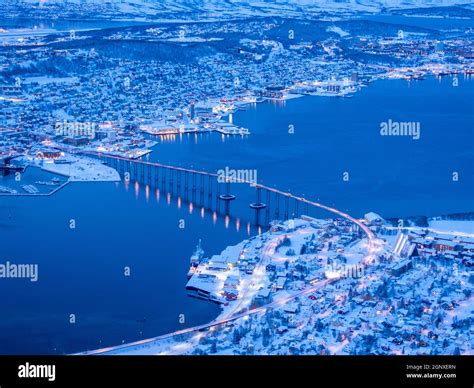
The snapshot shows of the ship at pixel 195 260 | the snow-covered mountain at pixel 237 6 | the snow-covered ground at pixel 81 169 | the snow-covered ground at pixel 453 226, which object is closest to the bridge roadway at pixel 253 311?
the snow-covered ground at pixel 453 226

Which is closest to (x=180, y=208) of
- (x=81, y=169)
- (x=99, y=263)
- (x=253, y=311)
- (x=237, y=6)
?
(x=99, y=263)

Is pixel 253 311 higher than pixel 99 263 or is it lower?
higher

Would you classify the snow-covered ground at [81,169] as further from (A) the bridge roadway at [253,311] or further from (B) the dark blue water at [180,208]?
(A) the bridge roadway at [253,311]

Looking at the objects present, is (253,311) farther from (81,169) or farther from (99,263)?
(81,169)

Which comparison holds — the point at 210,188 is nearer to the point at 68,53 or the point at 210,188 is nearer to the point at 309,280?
the point at 309,280

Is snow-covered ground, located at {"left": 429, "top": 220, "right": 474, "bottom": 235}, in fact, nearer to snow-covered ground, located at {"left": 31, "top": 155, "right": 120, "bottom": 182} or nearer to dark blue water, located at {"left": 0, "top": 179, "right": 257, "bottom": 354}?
dark blue water, located at {"left": 0, "top": 179, "right": 257, "bottom": 354}

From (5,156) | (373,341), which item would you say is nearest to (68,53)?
(5,156)
